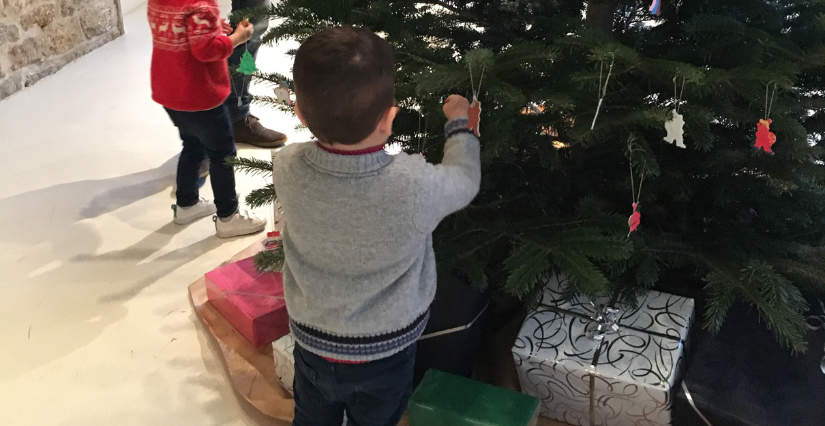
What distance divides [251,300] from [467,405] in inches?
23.7

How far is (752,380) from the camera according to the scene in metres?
1.09

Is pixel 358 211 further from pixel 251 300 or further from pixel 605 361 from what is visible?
pixel 251 300

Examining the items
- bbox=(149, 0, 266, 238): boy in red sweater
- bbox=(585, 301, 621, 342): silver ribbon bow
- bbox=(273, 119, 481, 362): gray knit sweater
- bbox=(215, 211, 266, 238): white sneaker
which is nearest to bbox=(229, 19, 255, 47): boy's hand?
bbox=(149, 0, 266, 238): boy in red sweater

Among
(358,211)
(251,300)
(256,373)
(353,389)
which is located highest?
(358,211)

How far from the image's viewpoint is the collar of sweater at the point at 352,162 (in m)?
0.85

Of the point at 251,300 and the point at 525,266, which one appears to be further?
the point at 251,300

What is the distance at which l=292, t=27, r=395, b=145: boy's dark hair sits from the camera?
0.81 metres

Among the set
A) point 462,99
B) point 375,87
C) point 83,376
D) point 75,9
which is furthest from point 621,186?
point 75,9

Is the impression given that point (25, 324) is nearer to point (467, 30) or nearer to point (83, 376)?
point (83, 376)

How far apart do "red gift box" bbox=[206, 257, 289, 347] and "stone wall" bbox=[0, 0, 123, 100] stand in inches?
76.9

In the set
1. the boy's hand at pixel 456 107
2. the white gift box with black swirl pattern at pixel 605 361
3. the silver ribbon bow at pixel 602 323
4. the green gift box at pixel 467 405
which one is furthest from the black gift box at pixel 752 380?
the boy's hand at pixel 456 107

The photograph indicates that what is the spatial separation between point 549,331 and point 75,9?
3126 mm

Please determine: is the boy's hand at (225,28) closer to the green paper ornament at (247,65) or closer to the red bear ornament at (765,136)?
the green paper ornament at (247,65)

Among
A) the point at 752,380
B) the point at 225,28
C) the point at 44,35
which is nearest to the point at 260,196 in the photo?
the point at 225,28
